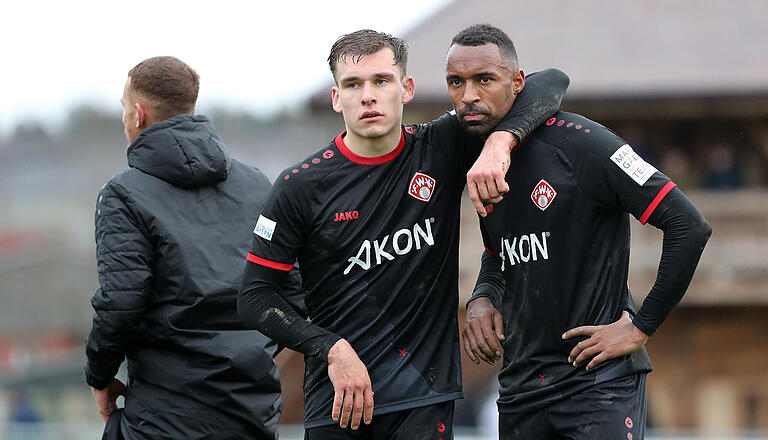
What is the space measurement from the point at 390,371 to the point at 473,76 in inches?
42.8

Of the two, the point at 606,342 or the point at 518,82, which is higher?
the point at 518,82

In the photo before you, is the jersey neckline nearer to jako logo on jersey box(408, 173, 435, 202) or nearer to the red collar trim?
the red collar trim

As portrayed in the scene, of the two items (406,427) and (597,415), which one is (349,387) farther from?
(597,415)

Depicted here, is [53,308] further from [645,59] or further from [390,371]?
[390,371]

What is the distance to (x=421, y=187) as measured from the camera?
163 inches

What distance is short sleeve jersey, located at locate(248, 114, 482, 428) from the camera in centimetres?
405

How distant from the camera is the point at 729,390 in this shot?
731 inches

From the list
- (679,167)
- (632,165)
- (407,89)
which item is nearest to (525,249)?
(632,165)

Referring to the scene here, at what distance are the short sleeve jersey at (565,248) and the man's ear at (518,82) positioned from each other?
7.7 inches

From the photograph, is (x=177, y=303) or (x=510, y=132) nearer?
(x=510, y=132)

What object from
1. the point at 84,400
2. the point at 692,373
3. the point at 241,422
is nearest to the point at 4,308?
the point at 84,400

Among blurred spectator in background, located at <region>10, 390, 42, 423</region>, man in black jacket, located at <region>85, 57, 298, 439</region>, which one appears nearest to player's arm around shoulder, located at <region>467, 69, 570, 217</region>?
man in black jacket, located at <region>85, 57, 298, 439</region>

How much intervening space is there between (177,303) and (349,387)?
3.41 feet

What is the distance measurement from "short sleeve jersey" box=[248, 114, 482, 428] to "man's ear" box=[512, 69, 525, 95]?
17.6 inches
